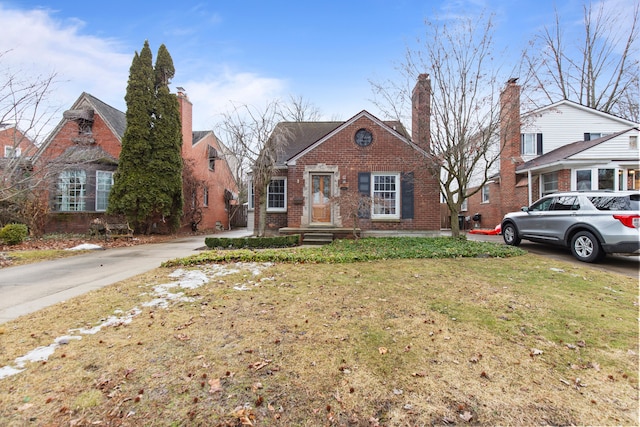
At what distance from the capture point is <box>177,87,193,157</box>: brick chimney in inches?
688

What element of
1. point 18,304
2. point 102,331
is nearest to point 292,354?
point 102,331

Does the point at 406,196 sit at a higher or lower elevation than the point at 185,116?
lower

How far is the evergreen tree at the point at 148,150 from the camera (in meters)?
14.1

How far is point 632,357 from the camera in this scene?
304 centimetres

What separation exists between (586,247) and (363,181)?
24.7 feet

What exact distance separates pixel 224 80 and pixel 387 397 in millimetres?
15100

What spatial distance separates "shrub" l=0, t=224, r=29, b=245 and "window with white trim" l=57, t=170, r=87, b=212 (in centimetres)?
449

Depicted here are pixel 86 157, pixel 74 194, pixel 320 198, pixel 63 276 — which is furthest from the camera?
pixel 74 194

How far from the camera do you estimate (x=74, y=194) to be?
15641mm

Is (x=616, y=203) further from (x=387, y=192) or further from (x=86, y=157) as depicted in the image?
(x=86, y=157)

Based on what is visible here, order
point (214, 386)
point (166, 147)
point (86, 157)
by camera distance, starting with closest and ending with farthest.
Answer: point (214, 386) → point (86, 157) → point (166, 147)

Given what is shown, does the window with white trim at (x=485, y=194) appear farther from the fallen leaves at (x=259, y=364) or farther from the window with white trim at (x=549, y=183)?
the fallen leaves at (x=259, y=364)

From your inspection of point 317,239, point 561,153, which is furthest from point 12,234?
point 561,153

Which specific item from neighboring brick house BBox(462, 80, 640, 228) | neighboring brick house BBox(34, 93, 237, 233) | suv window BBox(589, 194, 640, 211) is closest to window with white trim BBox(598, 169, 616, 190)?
neighboring brick house BBox(462, 80, 640, 228)
